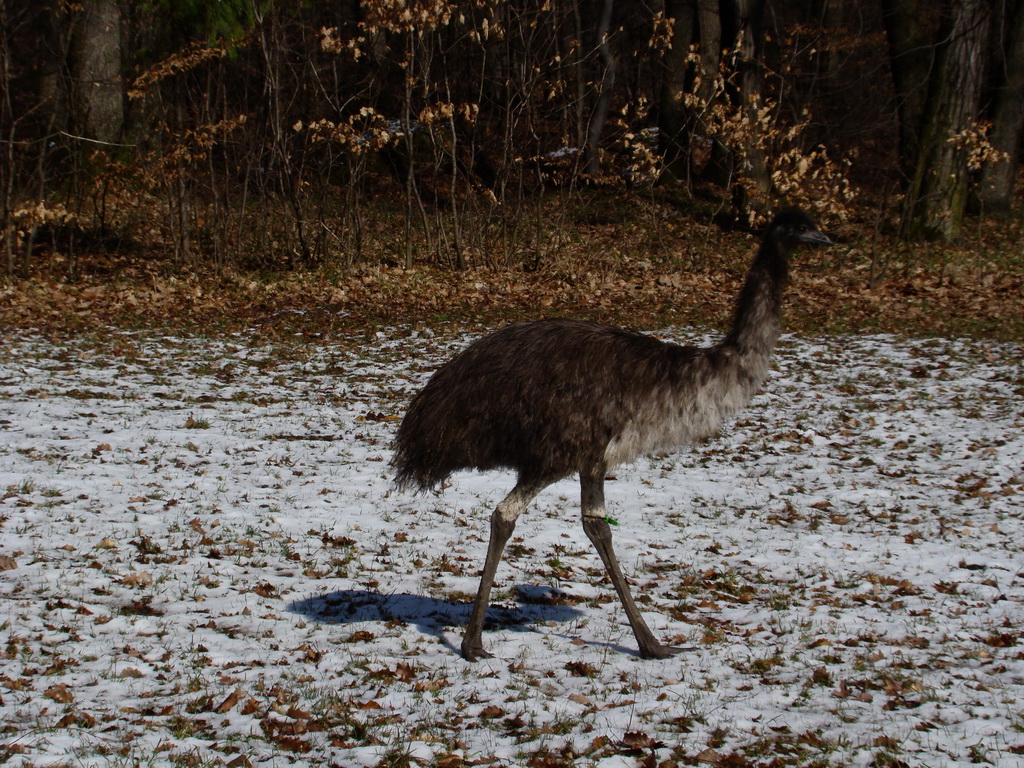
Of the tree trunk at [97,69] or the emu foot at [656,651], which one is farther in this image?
the tree trunk at [97,69]

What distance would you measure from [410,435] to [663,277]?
13.3 meters

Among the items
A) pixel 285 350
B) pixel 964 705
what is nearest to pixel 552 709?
pixel 964 705

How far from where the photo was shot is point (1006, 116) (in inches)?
910

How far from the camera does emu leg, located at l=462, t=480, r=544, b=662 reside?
5617mm

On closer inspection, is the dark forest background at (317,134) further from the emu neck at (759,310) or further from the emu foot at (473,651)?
the emu foot at (473,651)

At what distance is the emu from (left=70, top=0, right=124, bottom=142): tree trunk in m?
16.2

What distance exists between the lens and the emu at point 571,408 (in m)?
5.56

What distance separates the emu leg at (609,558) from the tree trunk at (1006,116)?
19.6 metres

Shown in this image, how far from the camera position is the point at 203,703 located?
4824 millimetres

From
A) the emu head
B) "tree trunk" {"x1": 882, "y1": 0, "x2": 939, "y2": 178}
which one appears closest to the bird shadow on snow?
the emu head

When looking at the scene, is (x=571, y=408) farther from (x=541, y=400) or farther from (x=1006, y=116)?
(x=1006, y=116)

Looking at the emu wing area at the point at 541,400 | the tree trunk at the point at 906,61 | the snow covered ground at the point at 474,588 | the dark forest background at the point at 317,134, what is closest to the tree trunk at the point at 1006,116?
the dark forest background at the point at 317,134

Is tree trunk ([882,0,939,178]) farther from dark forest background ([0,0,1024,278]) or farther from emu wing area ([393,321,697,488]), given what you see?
emu wing area ([393,321,697,488])

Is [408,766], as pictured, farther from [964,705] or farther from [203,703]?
[964,705]
